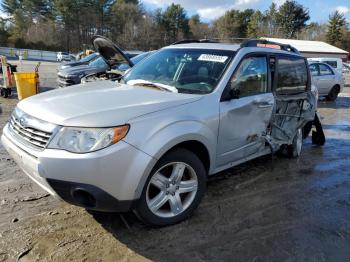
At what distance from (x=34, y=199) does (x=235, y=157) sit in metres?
2.39

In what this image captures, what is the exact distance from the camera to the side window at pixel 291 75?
5188mm

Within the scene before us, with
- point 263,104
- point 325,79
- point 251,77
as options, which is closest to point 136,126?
point 251,77

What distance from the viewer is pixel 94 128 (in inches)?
118

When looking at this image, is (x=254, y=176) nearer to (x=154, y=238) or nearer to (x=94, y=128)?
(x=154, y=238)

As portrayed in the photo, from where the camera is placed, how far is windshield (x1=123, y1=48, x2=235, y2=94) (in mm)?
4100

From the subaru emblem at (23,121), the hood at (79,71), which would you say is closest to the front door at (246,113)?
the subaru emblem at (23,121)

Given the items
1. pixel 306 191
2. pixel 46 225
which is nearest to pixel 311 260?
pixel 306 191

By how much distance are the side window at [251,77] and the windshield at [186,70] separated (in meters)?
0.19

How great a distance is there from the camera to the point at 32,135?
3236 millimetres

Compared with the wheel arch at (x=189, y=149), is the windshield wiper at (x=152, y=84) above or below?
above

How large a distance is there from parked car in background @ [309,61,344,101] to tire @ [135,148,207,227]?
12.0 m

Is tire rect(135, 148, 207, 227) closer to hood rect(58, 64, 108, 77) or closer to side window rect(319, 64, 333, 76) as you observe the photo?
hood rect(58, 64, 108, 77)

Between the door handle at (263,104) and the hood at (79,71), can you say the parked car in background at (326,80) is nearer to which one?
the hood at (79,71)

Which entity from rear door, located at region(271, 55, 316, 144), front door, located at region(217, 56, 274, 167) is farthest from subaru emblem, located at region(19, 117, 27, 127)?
rear door, located at region(271, 55, 316, 144)
